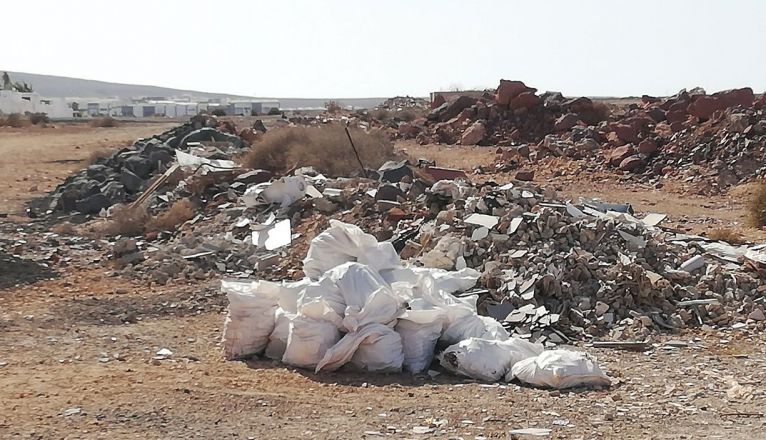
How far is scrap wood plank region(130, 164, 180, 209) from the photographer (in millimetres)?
13946

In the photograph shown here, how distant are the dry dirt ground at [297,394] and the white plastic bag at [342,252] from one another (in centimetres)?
105

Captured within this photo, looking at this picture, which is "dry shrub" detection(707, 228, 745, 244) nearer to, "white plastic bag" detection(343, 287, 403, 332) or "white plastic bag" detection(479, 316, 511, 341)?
"white plastic bag" detection(479, 316, 511, 341)

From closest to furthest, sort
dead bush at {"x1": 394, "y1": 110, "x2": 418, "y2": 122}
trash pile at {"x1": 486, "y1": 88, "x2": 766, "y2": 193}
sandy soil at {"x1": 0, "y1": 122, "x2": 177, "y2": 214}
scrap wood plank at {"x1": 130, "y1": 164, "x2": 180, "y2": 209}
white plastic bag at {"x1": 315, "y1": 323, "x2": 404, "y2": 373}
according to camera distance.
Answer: white plastic bag at {"x1": 315, "y1": 323, "x2": 404, "y2": 373}
scrap wood plank at {"x1": 130, "y1": 164, "x2": 180, "y2": 209}
sandy soil at {"x1": 0, "y1": 122, "x2": 177, "y2": 214}
trash pile at {"x1": 486, "y1": 88, "x2": 766, "y2": 193}
dead bush at {"x1": 394, "y1": 110, "x2": 418, "y2": 122}

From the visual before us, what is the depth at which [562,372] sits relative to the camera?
5812mm

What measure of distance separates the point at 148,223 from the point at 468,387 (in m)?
7.91

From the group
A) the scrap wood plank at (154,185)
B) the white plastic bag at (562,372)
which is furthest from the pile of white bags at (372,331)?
the scrap wood plank at (154,185)

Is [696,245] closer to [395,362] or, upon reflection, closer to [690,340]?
[690,340]

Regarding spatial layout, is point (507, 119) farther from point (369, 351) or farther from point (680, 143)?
point (369, 351)

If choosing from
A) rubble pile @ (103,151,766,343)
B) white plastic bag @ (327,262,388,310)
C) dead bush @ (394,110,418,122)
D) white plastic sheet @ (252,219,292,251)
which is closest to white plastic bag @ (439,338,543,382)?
white plastic bag @ (327,262,388,310)

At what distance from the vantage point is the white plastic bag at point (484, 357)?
6.11m

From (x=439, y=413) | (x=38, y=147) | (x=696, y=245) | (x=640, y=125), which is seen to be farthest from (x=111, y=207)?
(x=38, y=147)

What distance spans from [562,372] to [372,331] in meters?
1.28

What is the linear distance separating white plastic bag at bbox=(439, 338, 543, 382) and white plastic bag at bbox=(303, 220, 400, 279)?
4.30ft

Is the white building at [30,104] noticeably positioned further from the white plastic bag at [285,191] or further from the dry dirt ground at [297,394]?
the dry dirt ground at [297,394]
